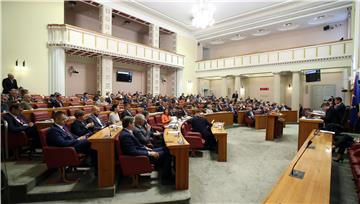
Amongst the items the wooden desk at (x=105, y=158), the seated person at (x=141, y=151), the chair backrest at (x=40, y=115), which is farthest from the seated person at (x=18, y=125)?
the seated person at (x=141, y=151)

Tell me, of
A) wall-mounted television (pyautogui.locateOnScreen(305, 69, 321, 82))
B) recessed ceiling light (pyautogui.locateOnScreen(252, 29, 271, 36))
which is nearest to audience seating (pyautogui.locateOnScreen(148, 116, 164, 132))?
wall-mounted television (pyautogui.locateOnScreen(305, 69, 321, 82))

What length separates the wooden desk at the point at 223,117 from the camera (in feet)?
30.4

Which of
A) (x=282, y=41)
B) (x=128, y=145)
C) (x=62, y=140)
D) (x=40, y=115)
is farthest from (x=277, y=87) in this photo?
(x=62, y=140)

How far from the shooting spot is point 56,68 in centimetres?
987

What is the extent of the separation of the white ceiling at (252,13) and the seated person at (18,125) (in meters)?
10.5

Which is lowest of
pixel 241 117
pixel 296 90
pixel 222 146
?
pixel 222 146

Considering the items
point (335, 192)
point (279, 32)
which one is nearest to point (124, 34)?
point (279, 32)

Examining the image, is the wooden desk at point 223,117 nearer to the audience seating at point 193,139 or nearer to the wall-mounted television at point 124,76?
the audience seating at point 193,139

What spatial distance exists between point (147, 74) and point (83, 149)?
12.8 metres

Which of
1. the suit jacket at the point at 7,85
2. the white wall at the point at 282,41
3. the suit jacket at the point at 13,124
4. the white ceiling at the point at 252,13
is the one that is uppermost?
the white ceiling at the point at 252,13

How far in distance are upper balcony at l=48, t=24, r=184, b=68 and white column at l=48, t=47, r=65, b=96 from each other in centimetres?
31

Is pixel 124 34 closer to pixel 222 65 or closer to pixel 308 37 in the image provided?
pixel 222 65

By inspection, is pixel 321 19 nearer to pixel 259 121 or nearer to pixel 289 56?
pixel 289 56

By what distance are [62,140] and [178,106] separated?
6.37 metres
